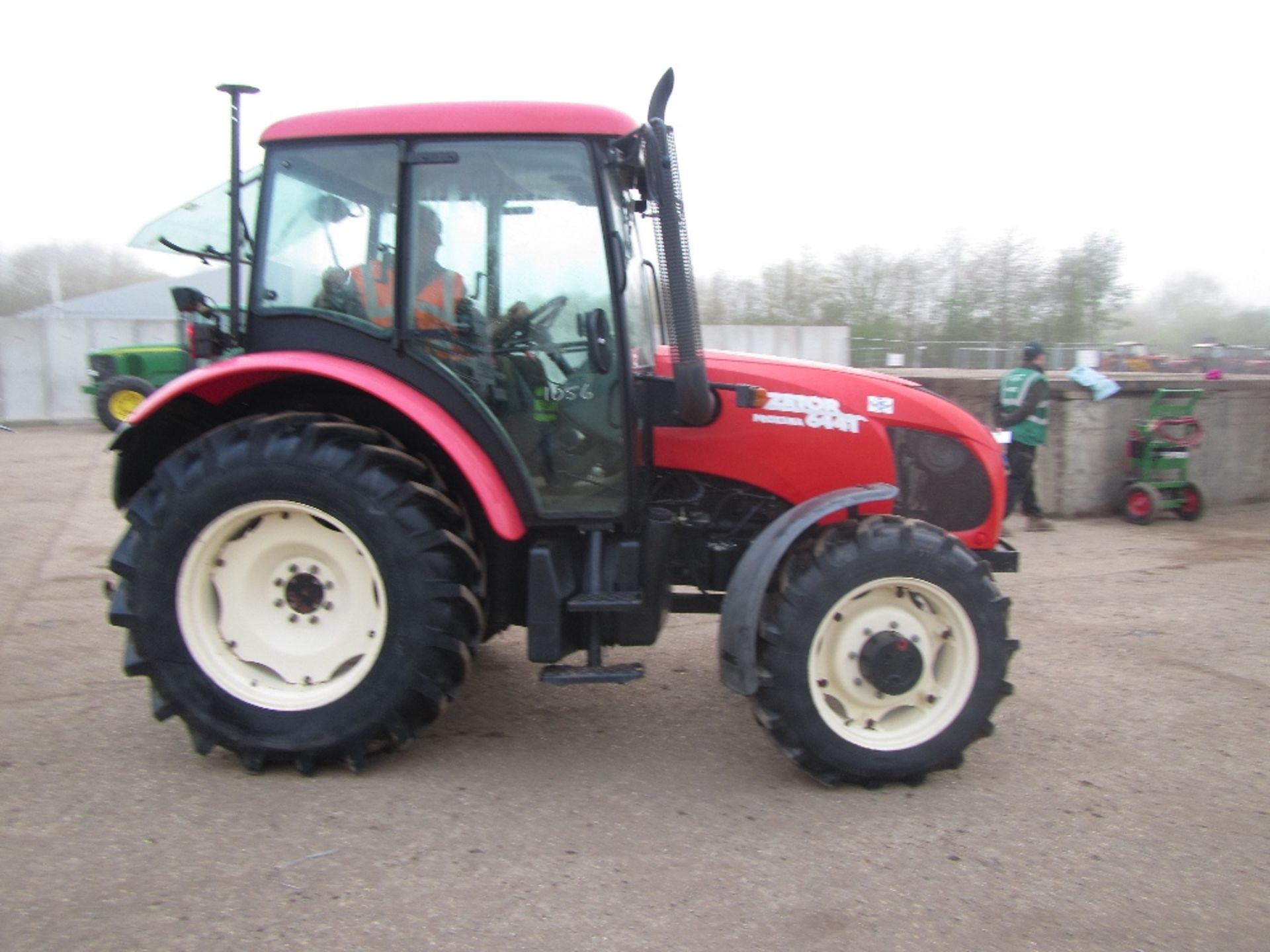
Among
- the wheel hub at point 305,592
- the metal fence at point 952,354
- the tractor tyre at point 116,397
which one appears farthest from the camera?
the metal fence at point 952,354

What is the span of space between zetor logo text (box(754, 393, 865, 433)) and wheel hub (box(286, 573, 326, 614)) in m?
1.76

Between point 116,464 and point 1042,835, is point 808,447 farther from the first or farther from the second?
point 116,464

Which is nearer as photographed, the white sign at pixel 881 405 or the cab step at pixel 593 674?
the cab step at pixel 593 674

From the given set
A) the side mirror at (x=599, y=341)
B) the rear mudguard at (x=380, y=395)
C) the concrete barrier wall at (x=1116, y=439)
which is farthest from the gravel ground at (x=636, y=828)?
the concrete barrier wall at (x=1116, y=439)

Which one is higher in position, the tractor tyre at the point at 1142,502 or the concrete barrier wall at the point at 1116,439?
the concrete barrier wall at the point at 1116,439

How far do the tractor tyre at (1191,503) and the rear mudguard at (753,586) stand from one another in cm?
728

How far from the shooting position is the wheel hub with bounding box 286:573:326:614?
148 inches

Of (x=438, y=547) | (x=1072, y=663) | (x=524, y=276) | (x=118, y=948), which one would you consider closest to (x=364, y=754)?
(x=438, y=547)

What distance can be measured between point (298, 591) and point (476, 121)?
181 centimetres

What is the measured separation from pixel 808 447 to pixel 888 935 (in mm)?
1817

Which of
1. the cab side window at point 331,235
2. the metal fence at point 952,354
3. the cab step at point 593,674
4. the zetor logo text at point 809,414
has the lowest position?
the cab step at point 593,674

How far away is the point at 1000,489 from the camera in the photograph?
4.19 m

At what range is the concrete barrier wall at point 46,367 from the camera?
18656 millimetres

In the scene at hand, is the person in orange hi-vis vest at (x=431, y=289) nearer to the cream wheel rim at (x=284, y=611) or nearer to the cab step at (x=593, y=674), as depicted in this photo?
the cream wheel rim at (x=284, y=611)
